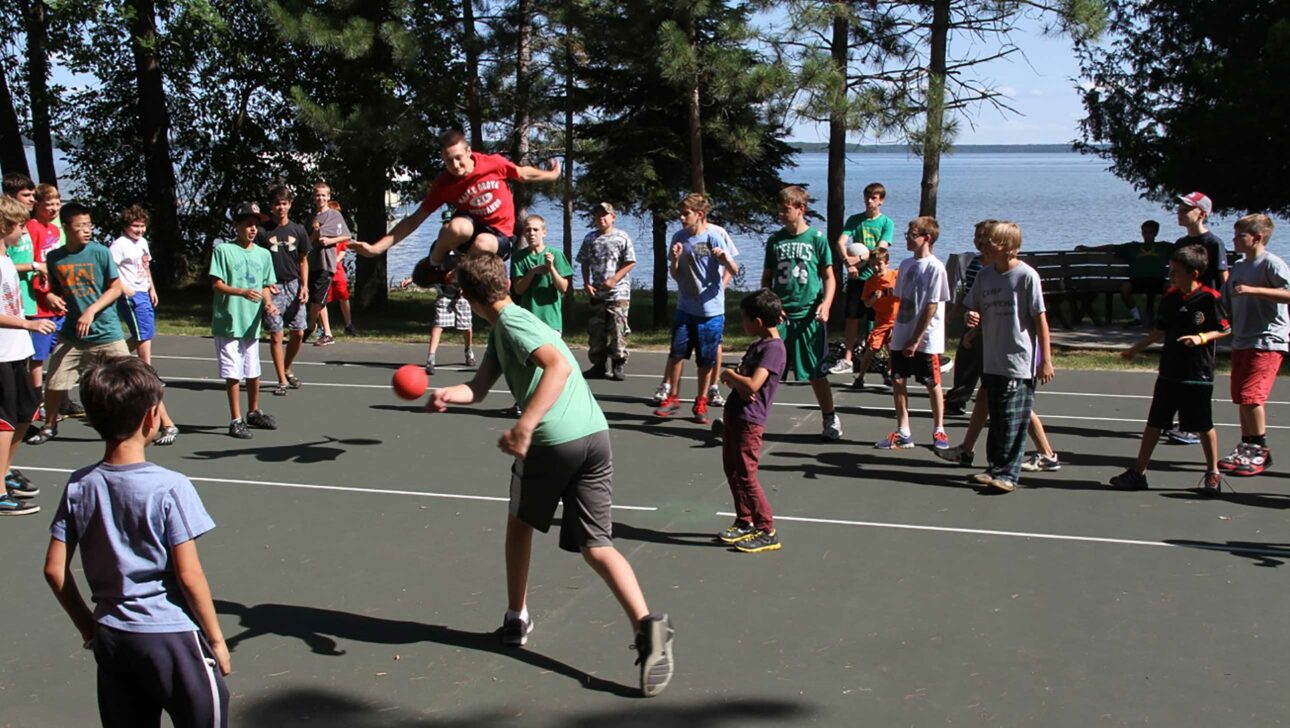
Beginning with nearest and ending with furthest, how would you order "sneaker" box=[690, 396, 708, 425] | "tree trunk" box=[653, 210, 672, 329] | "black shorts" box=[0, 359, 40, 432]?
"black shorts" box=[0, 359, 40, 432]
"sneaker" box=[690, 396, 708, 425]
"tree trunk" box=[653, 210, 672, 329]

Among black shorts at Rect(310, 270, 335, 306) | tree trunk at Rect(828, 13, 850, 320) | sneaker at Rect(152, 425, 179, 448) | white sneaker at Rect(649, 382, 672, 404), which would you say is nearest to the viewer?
sneaker at Rect(152, 425, 179, 448)

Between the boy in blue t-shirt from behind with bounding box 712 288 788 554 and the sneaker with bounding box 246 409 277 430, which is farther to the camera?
the sneaker with bounding box 246 409 277 430

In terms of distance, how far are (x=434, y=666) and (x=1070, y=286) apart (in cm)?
1464

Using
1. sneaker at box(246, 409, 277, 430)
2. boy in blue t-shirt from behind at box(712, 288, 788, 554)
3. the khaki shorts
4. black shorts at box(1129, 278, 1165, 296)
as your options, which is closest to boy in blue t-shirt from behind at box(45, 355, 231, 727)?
boy in blue t-shirt from behind at box(712, 288, 788, 554)

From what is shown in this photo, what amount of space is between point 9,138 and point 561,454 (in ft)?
76.2

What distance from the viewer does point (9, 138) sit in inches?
940

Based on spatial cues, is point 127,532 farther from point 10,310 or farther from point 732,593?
point 10,310

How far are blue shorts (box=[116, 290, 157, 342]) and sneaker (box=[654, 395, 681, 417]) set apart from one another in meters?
4.42

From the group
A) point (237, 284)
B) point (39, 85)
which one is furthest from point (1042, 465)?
point (39, 85)

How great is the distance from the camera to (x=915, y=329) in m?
9.09

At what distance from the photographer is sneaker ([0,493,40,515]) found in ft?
24.1

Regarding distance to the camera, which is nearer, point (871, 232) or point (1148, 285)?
point (871, 232)

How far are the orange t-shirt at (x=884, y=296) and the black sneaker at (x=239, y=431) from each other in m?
5.93

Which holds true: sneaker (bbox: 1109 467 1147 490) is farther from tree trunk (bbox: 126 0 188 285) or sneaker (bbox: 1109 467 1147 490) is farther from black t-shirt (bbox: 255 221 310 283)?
tree trunk (bbox: 126 0 188 285)
